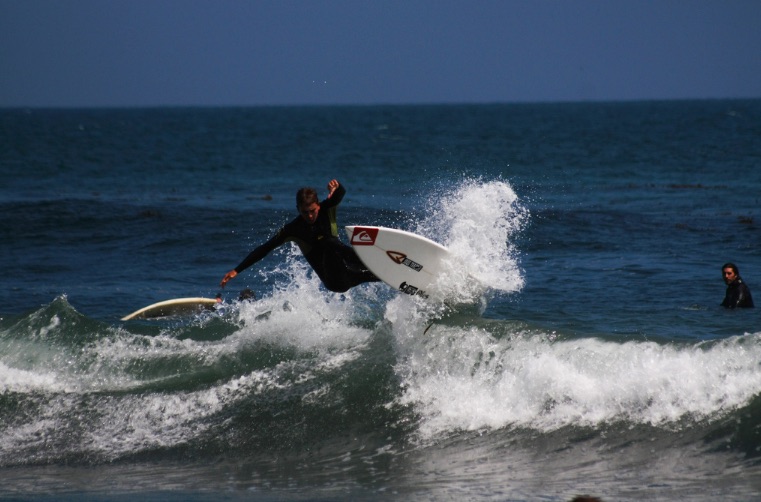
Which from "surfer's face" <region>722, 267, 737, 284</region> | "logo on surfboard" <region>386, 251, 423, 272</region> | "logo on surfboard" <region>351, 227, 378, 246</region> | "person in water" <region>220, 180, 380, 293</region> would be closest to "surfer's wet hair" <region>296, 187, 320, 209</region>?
"person in water" <region>220, 180, 380, 293</region>

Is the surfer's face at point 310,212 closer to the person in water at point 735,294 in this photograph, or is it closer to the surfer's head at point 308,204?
the surfer's head at point 308,204

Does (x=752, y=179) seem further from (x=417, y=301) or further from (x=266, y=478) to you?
(x=266, y=478)

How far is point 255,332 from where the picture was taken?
1066 centimetres

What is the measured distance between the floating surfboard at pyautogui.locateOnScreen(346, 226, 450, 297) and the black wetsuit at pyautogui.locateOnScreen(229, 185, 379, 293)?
0.10 metres

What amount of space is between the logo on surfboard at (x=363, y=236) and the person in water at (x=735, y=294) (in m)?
5.28

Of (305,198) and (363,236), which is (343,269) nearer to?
(363,236)

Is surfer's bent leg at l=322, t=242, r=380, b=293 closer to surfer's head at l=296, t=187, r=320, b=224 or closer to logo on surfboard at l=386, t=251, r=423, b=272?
logo on surfboard at l=386, t=251, r=423, b=272

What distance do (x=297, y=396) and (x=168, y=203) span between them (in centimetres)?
1757

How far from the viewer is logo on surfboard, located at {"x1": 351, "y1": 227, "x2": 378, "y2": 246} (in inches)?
366

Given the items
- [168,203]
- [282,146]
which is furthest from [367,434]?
[282,146]

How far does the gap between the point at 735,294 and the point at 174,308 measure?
743 centimetres

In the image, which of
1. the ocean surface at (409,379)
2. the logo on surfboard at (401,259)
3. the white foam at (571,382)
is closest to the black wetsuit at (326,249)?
the logo on surfboard at (401,259)

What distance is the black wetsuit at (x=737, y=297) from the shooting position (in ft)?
38.9

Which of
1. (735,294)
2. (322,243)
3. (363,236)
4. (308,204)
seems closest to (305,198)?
(308,204)
